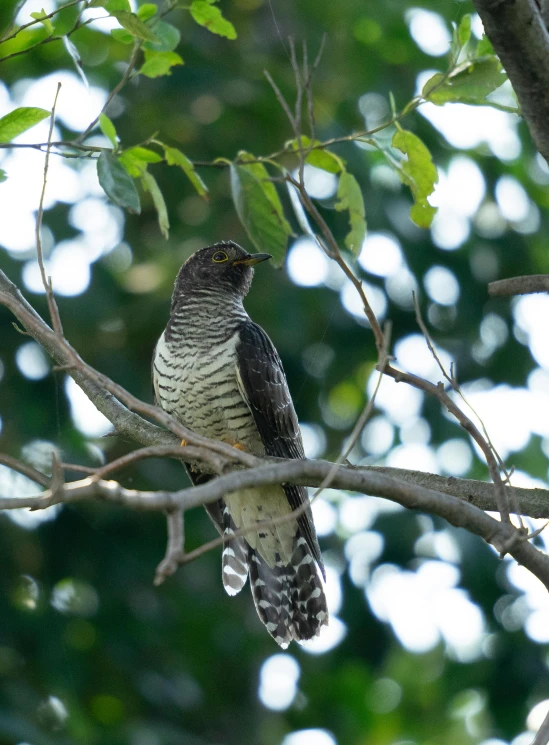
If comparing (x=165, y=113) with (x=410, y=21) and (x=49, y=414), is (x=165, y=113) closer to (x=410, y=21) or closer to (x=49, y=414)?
(x=410, y=21)

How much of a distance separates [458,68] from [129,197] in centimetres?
100

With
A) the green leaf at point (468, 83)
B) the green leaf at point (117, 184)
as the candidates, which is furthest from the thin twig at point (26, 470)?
the green leaf at point (468, 83)

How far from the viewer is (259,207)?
2914 millimetres

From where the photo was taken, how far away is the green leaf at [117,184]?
96.2 inches

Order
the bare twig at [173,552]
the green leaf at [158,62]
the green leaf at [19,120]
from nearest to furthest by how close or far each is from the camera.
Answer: the bare twig at [173,552] → the green leaf at [19,120] → the green leaf at [158,62]

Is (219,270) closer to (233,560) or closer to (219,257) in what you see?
(219,257)

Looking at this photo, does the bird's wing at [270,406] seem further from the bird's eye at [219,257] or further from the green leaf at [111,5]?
the green leaf at [111,5]

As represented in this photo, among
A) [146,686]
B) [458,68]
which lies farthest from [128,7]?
[146,686]

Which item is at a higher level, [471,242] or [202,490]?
[471,242]

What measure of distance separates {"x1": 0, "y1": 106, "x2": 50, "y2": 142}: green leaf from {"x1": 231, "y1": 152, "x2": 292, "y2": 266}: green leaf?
0.58 m

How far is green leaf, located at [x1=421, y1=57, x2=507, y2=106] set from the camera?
2.70 meters

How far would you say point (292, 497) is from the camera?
12.9ft

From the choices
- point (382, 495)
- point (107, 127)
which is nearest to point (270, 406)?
point (107, 127)

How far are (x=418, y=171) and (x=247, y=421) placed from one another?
152 cm
